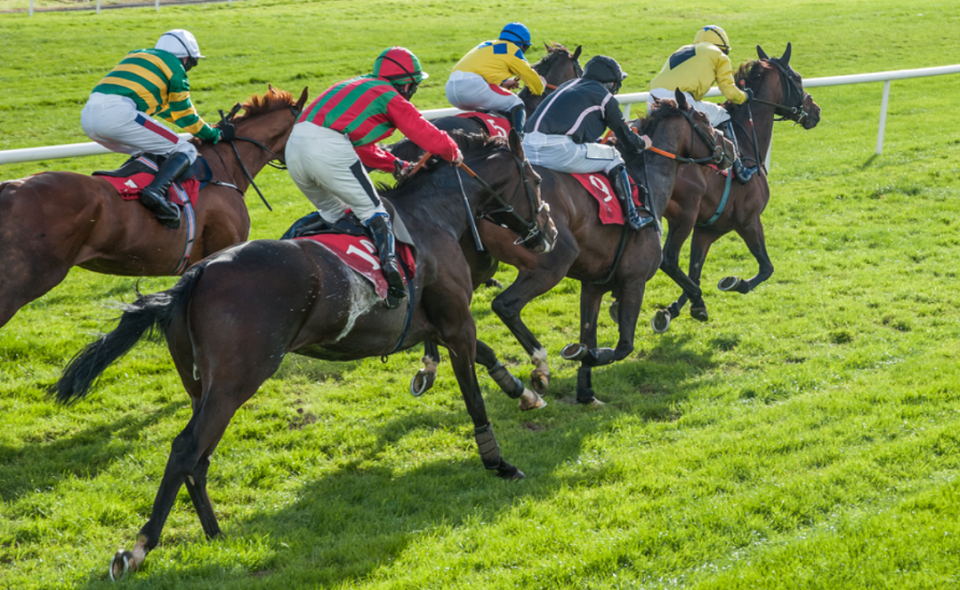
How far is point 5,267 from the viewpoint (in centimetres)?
502

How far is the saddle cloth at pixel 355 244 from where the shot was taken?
14.2ft

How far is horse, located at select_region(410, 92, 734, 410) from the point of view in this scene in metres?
5.98

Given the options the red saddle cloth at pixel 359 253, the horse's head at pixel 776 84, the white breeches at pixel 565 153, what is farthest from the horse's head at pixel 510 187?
the horse's head at pixel 776 84

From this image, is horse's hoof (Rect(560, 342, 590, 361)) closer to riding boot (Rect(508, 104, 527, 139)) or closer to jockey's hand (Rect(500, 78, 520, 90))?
riding boot (Rect(508, 104, 527, 139))

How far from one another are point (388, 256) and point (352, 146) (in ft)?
2.26

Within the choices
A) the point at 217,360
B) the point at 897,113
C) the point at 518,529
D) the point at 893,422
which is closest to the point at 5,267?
the point at 217,360

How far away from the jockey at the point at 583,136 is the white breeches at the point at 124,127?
2.60 m

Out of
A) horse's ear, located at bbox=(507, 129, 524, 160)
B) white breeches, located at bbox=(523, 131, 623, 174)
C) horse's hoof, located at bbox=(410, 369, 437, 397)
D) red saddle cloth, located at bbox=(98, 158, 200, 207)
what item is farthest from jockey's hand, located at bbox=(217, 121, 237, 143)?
horse's ear, located at bbox=(507, 129, 524, 160)

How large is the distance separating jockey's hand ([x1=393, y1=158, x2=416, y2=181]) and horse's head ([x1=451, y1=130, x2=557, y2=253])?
35 centimetres

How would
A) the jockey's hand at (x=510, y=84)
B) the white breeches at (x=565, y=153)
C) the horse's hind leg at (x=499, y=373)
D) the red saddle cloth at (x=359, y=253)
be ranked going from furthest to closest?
the jockey's hand at (x=510, y=84) → the white breeches at (x=565, y=153) → the horse's hind leg at (x=499, y=373) → the red saddle cloth at (x=359, y=253)

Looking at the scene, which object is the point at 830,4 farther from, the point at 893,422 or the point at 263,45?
the point at 893,422

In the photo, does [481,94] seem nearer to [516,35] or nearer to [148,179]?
[516,35]

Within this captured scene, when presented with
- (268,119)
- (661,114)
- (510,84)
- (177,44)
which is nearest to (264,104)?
(268,119)

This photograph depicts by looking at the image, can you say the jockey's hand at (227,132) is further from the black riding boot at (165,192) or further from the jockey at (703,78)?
the jockey at (703,78)
